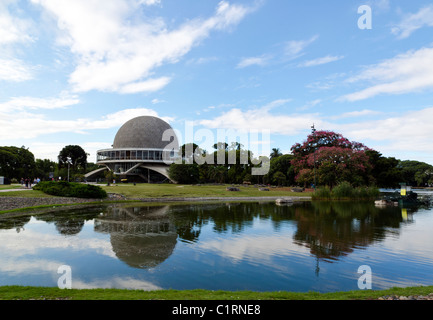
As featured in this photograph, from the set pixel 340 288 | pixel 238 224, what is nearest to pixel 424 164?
pixel 238 224

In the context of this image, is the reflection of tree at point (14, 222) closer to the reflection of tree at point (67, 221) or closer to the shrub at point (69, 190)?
the reflection of tree at point (67, 221)

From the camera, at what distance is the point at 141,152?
74.1 m

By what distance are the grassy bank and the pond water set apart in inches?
39.8

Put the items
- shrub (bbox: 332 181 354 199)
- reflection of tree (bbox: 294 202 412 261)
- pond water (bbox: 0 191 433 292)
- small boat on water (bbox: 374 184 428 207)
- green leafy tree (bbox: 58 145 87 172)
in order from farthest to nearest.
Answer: green leafy tree (bbox: 58 145 87 172), shrub (bbox: 332 181 354 199), small boat on water (bbox: 374 184 428 207), reflection of tree (bbox: 294 202 412 261), pond water (bbox: 0 191 433 292)

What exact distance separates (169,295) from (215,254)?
486cm

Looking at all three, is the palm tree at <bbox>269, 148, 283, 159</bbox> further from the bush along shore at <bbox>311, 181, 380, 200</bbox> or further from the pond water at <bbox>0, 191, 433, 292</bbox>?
the pond water at <bbox>0, 191, 433, 292</bbox>

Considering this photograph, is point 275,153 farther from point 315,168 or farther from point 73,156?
point 73,156

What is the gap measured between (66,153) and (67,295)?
83175 mm

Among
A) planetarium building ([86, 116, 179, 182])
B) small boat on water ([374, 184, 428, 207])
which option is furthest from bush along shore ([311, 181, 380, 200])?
planetarium building ([86, 116, 179, 182])

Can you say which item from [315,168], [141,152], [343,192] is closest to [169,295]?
[343,192]

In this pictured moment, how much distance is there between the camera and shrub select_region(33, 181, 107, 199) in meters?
29.4

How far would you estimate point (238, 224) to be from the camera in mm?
17578
